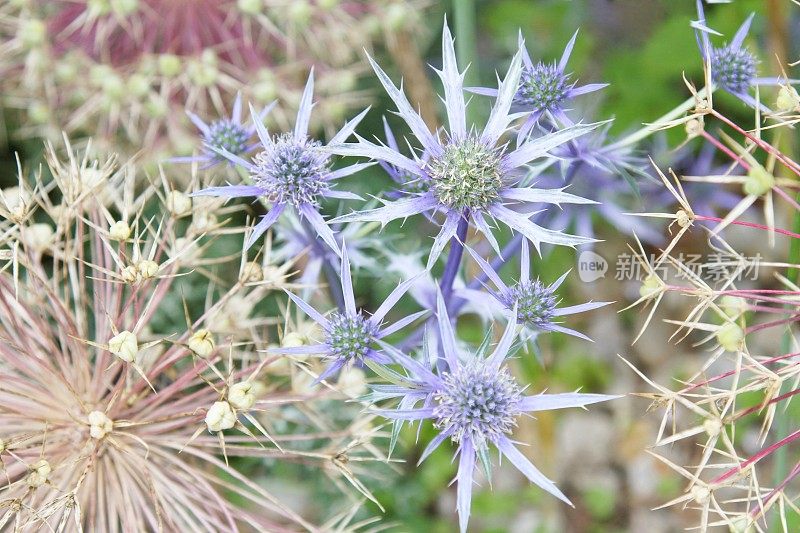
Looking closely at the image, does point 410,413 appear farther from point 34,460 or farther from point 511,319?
point 34,460

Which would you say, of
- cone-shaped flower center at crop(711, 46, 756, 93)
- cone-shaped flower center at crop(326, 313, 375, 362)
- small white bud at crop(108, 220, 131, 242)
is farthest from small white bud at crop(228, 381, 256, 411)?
cone-shaped flower center at crop(711, 46, 756, 93)

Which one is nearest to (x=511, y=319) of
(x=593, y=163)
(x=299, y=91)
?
(x=593, y=163)

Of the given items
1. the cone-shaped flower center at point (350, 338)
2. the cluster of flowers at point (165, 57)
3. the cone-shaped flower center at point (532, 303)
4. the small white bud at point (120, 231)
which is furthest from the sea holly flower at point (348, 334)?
the cluster of flowers at point (165, 57)

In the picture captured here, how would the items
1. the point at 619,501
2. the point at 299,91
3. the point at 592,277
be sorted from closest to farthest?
1. the point at 592,277
2. the point at 299,91
3. the point at 619,501

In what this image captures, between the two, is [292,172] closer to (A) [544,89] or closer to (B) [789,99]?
(A) [544,89]

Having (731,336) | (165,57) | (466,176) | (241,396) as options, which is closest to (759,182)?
(731,336)

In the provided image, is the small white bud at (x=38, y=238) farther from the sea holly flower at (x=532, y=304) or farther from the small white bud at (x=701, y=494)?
the small white bud at (x=701, y=494)

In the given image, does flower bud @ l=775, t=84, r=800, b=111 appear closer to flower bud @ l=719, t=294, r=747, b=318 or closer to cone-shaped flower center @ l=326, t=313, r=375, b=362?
flower bud @ l=719, t=294, r=747, b=318
